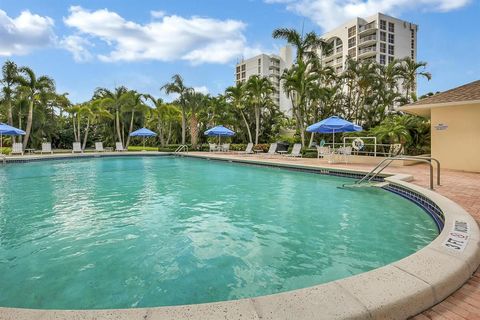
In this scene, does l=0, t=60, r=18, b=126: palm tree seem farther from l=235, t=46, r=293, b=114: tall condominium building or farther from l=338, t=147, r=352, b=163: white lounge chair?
l=235, t=46, r=293, b=114: tall condominium building

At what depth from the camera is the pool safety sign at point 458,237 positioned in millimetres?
3369

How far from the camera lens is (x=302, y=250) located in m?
4.52

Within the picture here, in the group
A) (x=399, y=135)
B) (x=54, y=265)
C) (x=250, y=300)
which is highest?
(x=399, y=135)

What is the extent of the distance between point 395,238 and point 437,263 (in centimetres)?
212

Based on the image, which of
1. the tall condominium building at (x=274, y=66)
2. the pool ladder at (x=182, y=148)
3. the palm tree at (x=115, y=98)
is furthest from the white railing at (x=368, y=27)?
the palm tree at (x=115, y=98)

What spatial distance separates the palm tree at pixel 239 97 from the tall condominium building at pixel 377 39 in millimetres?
35609

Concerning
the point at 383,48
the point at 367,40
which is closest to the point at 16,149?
the point at 367,40

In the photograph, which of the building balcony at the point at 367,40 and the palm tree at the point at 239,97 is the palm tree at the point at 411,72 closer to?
the palm tree at the point at 239,97

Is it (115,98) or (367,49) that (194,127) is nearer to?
(115,98)

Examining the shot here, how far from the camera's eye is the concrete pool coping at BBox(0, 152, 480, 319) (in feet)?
7.03

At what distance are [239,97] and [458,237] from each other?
25515mm

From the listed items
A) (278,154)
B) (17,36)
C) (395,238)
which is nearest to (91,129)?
(17,36)

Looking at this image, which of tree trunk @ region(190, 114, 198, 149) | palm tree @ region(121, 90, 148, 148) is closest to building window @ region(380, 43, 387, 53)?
tree trunk @ region(190, 114, 198, 149)

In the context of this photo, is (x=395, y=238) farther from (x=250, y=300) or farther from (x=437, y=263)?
(x=250, y=300)
